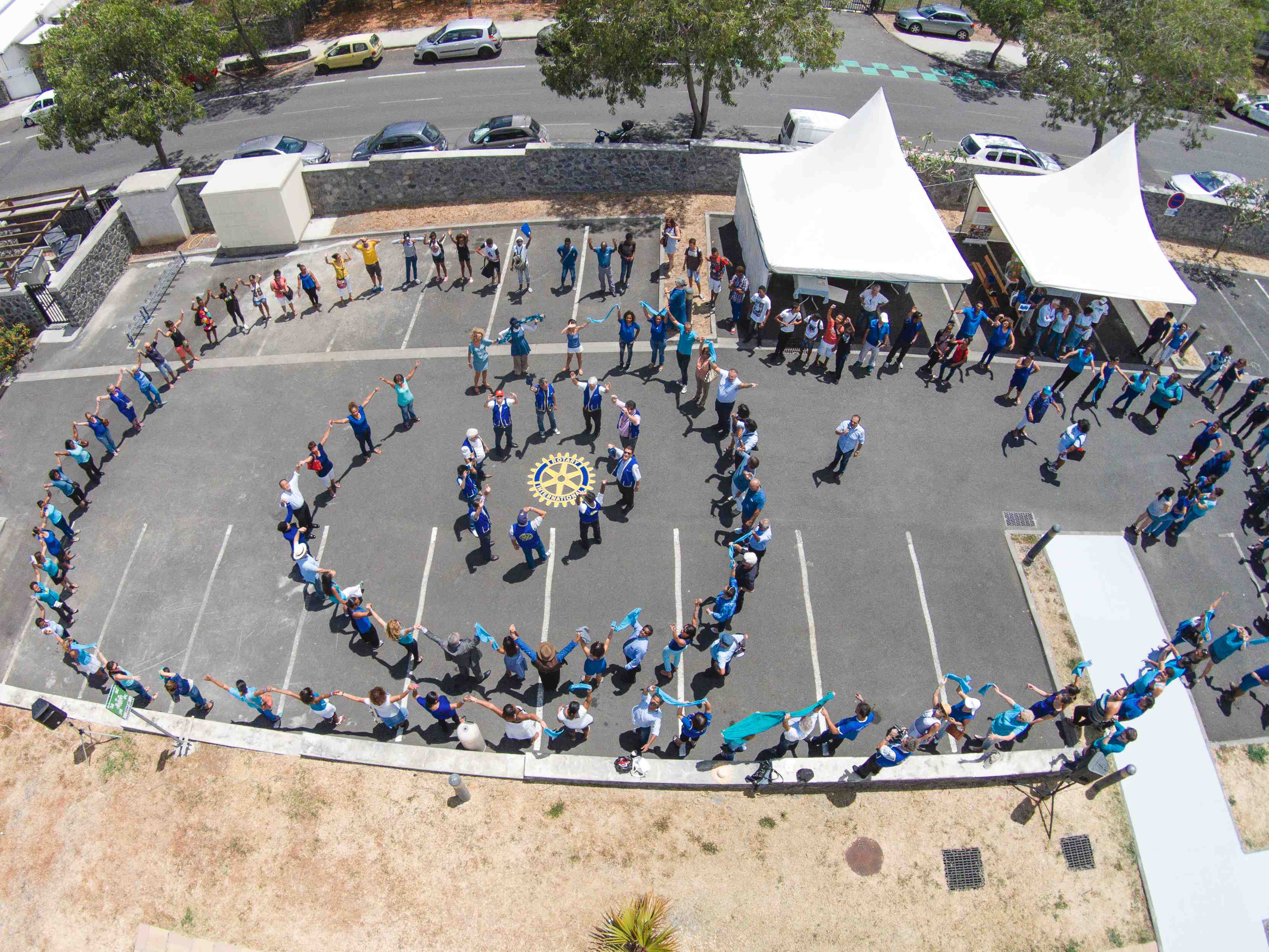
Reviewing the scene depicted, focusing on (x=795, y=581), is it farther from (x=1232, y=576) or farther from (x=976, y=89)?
(x=976, y=89)

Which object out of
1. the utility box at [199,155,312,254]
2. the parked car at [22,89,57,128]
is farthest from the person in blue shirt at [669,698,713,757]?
the parked car at [22,89,57,128]

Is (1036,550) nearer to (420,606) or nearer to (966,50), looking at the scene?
(420,606)

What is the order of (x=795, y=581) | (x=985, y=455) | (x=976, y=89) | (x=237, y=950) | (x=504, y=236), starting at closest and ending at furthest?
(x=237, y=950), (x=795, y=581), (x=985, y=455), (x=504, y=236), (x=976, y=89)

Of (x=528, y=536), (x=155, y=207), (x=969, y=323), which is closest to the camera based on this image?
(x=528, y=536)

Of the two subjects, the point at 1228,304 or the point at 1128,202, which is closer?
the point at 1128,202

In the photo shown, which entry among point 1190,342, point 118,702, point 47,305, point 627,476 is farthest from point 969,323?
point 47,305

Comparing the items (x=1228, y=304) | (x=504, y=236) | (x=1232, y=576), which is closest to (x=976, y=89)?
(x=1228, y=304)

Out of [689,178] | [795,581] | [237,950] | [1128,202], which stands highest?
[1128,202]
